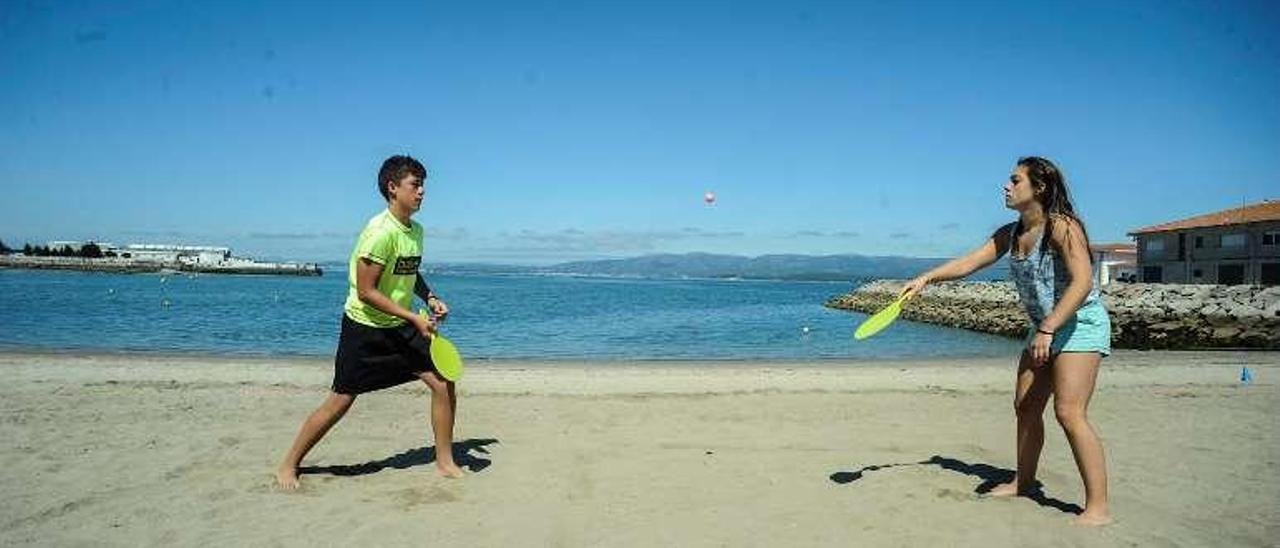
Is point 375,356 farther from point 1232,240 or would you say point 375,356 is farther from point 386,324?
point 1232,240

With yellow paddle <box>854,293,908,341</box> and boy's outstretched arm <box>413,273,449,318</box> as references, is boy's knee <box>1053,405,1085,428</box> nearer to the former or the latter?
yellow paddle <box>854,293,908,341</box>

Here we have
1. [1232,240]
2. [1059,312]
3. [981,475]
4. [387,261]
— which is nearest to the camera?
[1059,312]

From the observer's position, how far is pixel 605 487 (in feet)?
16.8

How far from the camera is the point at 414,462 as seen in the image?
5855 mm

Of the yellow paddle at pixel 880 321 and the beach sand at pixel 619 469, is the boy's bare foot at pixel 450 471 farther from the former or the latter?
the yellow paddle at pixel 880 321

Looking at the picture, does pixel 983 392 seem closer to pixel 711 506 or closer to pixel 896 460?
pixel 896 460

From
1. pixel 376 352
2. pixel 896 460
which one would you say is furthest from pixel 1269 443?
pixel 376 352

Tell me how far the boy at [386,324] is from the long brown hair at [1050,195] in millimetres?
3651

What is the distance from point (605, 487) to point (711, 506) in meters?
0.76

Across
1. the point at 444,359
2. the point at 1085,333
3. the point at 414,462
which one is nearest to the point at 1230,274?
the point at 1085,333

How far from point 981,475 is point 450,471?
148 inches

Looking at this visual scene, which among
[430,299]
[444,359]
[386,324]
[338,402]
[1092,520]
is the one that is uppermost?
[430,299]

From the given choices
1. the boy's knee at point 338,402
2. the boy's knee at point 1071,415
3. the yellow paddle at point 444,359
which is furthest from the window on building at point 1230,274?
the boy's knee at point 338,402

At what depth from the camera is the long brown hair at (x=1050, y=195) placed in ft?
14.3
